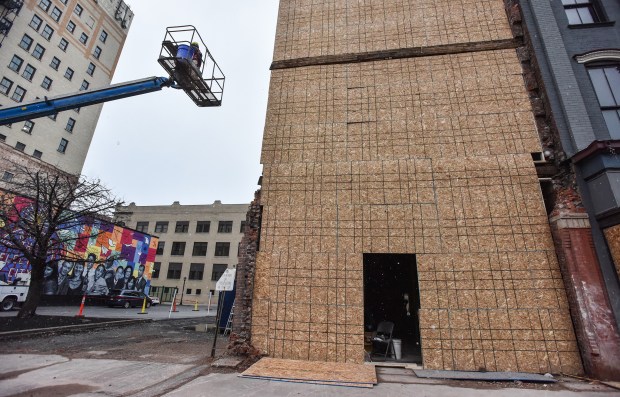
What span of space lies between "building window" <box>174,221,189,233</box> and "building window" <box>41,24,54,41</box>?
2961 centimetres

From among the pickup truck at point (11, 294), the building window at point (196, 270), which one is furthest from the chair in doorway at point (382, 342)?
the building window at point (196, 270)

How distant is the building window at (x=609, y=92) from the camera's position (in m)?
7.75

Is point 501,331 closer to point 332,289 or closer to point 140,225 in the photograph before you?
point 332,289

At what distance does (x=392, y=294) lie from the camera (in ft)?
39.1

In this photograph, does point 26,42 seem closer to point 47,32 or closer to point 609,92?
point 47,32

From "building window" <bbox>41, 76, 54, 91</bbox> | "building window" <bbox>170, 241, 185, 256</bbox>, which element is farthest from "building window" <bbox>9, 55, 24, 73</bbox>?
"building window" <bbox>170, 241, 185, 256</bbox>

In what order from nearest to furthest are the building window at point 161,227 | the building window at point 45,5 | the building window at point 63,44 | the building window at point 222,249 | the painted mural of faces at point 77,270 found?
the painted mural of faces at point 77,270
the building window at point 45,5
the building window at point 63,44
the building window at point 222,249
the building window at point 161,227

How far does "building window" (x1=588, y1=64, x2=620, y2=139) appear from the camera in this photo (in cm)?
775

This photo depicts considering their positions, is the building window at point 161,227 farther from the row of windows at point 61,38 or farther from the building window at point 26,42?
the building window at point 26,42

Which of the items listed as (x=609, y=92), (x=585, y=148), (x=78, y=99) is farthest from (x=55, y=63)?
(x=609, y=92)

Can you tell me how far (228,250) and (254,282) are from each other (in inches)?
1596

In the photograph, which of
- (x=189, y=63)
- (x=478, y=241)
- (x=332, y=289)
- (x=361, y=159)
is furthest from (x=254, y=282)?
(x=189, y=63)

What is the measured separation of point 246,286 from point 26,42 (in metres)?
46.6

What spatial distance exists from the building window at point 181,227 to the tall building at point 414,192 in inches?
1745
